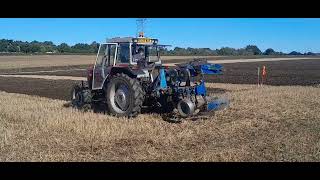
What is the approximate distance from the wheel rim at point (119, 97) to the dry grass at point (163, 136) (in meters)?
0.55

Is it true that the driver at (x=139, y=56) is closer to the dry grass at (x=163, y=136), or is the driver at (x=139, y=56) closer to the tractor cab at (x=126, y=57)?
the tractor cab at (x=126, y=57)

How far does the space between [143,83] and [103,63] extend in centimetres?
155

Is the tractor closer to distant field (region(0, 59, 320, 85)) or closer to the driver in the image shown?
the driver

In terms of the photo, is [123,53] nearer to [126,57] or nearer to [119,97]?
[126,57]

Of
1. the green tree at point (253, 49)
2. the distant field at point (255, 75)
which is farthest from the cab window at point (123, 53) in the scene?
the green tree at point (253, 49)

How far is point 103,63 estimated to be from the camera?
11383 millimetres

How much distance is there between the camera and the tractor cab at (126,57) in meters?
10.6

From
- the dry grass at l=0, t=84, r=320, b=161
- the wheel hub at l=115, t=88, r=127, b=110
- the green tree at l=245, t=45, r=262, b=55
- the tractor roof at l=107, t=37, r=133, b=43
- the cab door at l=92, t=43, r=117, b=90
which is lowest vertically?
the dry grass at l=0, t=84, r=320, b=161

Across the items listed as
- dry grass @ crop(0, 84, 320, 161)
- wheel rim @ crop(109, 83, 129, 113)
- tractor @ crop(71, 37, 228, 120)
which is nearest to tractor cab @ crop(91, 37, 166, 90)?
tractor @ crop(71, 37, 228, 120)

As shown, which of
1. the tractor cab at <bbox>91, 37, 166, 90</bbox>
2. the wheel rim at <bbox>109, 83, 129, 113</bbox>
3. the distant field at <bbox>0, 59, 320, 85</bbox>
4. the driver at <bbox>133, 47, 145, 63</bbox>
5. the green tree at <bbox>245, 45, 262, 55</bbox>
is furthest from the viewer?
the green tree at <bbox>245, 45, 262, 55</bbox>

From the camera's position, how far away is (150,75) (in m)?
10.5

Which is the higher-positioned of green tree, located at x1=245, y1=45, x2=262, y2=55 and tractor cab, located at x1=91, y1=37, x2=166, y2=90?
green tree, located at x1=245, y1=45, x2=262, y2=55

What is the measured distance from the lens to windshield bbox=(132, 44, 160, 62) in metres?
10.8
